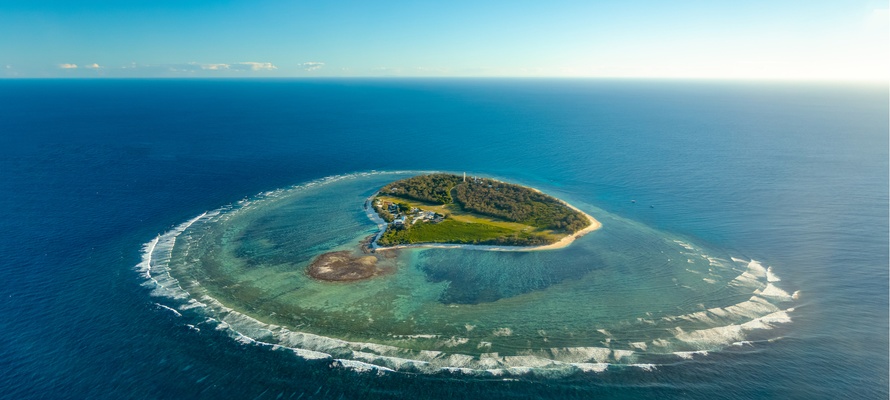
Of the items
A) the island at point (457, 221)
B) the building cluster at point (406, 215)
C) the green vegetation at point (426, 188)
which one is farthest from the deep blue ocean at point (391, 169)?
the building cluster at point (406, 215)

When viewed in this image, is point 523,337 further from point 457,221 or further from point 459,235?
point 457,221

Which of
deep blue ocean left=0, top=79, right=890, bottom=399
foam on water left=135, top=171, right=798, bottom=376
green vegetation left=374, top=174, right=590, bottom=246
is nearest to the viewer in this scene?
deep blue ocean left=0, top=79, right=890, bottom=399

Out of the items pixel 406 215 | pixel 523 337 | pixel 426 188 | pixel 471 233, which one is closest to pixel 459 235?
pixel 471 233

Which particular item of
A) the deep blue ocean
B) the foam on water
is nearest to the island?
the foam on water

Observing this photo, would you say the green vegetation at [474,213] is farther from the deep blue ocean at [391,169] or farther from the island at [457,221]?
the deep blue ocean at [391,169]

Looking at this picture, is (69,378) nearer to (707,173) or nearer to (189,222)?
(189,222)

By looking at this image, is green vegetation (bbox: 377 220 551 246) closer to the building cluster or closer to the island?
the island
